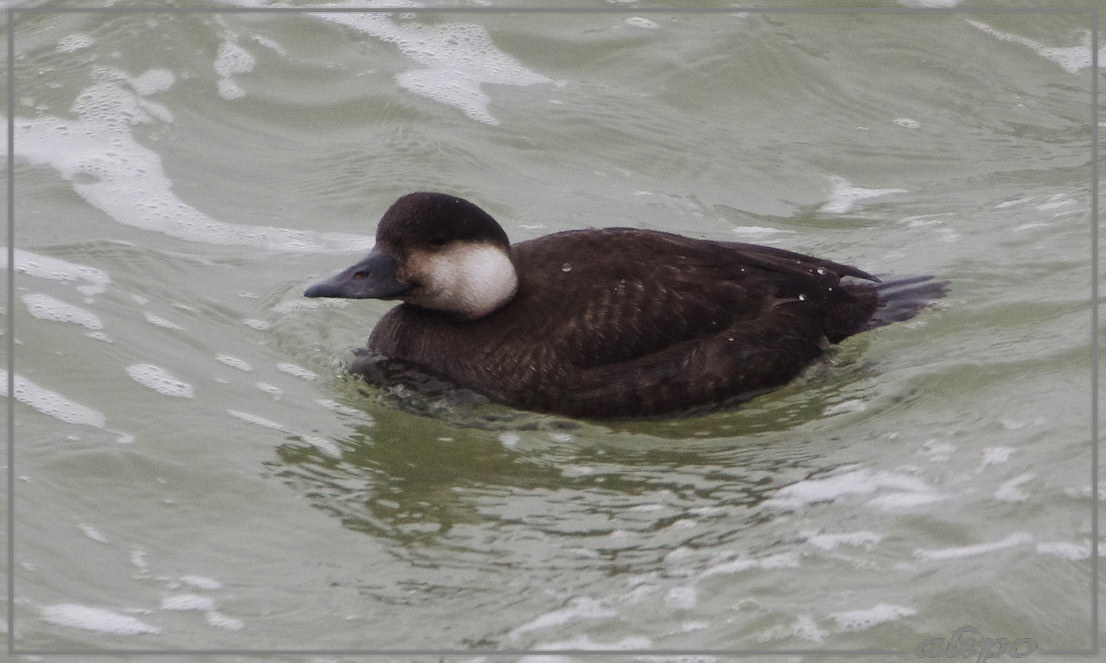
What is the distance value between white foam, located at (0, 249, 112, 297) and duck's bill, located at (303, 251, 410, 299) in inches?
51.4

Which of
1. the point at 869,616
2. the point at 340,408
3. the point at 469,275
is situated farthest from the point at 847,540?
the point at 340,408

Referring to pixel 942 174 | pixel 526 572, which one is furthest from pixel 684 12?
pixel 526 572

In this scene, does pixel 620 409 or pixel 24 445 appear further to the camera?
pixel 620 409

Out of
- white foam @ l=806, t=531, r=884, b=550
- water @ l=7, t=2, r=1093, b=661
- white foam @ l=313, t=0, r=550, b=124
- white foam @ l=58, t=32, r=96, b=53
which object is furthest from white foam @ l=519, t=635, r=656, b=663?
white foam @ l=58, t=32, r=96, b=53

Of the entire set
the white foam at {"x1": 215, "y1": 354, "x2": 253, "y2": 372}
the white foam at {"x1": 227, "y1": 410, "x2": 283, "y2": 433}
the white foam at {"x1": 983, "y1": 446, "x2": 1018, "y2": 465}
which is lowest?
the white foam at {"x1": 227, "y1": 410, "x2": 283, "y2": 433}

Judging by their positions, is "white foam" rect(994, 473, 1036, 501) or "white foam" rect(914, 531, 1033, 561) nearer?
"white foam" rect(914, 531, 1033, 561)

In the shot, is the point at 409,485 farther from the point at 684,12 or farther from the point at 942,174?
the point at 684,12

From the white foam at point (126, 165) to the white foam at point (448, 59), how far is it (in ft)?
4.84

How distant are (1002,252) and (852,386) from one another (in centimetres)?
151

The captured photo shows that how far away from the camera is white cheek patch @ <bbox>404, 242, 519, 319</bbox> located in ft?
18.9

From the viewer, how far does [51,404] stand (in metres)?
5.38

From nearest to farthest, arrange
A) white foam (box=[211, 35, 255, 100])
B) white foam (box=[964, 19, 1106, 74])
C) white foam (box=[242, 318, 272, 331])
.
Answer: white foam (box=[242, 318, 272, 331]), white foam (box=[211, 35, 255, 100]), white foam (box=[964, 19, 1106, 74])

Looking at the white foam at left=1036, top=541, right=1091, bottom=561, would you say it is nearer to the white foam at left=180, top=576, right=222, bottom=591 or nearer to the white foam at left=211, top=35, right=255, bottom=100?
the white foam at left=180, top=576, right=222, bottom=591

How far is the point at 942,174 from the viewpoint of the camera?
788 cm
